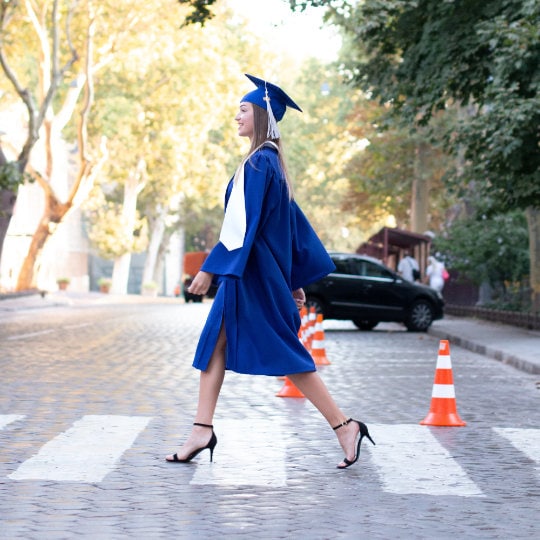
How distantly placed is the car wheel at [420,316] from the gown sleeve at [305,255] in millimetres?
20420

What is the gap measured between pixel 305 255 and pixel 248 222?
1.54 feet

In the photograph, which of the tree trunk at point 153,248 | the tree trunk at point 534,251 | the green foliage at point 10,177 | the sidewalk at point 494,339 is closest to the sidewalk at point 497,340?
the sidewalk at point 494,339

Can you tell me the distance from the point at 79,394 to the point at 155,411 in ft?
4.77

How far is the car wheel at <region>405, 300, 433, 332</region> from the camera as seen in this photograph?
92.2ft

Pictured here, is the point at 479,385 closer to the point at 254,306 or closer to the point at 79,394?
the point at 79,394

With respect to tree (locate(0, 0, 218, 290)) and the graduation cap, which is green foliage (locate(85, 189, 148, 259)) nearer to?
tree (locate(0, 0, 218, 290))

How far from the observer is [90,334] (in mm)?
23516

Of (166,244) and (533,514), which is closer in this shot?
(533,514)

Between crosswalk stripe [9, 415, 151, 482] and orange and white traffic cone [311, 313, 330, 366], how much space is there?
21.6 feet

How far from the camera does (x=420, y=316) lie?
1110 inches

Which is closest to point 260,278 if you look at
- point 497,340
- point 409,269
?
point 497,340

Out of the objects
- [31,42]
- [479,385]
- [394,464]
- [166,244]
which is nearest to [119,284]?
[166,244]

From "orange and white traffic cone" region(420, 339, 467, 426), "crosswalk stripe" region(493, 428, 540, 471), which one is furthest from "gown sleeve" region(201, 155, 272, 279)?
"orange and white traffic cone" region(420, 339, 467, 426)

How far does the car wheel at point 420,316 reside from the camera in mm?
28094
